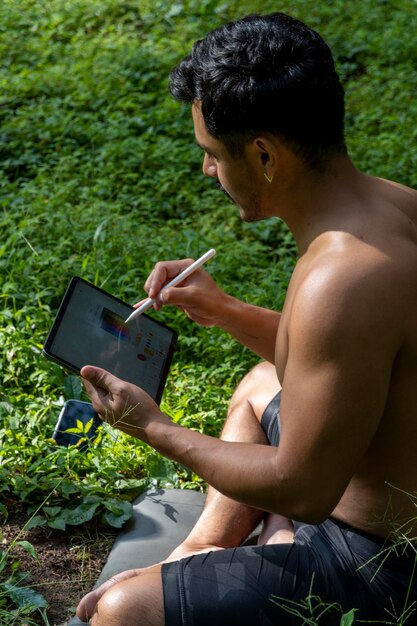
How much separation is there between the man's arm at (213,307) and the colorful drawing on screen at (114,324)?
0.18m

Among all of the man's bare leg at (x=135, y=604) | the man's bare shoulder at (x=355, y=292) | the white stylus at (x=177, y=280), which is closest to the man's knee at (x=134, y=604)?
the man's bare leg at (x=135, y=604)

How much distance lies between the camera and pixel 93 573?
8.98ft

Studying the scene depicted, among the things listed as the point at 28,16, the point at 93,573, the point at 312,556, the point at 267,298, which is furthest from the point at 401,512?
the point at 28,16

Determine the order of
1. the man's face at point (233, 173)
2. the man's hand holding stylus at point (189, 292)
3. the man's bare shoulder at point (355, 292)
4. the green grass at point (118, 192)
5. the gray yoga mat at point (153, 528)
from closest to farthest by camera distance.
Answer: the man's bare shoulder at point (355, 292), the man's face at point (233, 173), the man's hand holding stylus at point (189, 292), the gray yoga mat at point (153, 528), the green grass at point (118, 192)

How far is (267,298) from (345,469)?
85.3 inches

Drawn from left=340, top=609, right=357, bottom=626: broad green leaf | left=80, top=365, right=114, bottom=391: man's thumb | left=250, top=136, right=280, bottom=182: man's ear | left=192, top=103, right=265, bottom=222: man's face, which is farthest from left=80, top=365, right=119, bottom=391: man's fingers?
left=340, top=609, right=357, bottom=626: broad green leaf

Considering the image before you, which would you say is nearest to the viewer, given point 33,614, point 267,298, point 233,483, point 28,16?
point 233,483

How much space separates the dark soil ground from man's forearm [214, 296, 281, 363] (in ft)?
2.42

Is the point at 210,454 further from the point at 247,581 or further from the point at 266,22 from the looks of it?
the point at 266,22

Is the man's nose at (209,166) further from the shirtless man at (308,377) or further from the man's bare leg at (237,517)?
the man's bare leg at (237,517)

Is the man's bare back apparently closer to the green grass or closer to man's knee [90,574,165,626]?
man's knee [90,574,165,626]

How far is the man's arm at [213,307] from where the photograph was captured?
8.56 ft

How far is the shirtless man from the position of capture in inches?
72.8

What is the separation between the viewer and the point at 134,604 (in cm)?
204
